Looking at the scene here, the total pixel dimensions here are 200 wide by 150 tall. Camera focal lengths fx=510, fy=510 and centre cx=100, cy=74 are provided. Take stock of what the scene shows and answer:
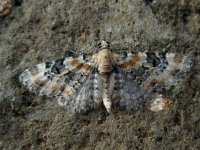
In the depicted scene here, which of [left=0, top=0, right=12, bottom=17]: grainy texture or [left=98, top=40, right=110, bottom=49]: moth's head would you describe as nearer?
[left=98, top=40, right=110, bottom=49]: moth's head

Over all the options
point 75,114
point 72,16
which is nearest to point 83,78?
point 75,114

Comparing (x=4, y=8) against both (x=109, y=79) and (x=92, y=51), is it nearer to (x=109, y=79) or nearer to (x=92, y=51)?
(x=92, y=51)

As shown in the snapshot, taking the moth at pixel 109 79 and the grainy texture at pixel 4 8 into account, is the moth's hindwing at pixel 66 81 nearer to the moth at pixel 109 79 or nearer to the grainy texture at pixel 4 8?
the moth at pixel 109 79

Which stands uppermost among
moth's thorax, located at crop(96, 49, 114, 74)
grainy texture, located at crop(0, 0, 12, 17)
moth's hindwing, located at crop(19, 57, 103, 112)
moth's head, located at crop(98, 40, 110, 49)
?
grainy texture, located at crop(0, 0, 12, 17)

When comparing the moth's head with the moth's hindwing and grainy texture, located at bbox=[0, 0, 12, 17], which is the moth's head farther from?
grainy texture, located at bbox=[0, 0, 12, 17]

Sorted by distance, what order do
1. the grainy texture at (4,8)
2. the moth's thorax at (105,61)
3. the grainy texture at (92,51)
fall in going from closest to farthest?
the grainy texture at (92,51), the moth's thorax at (105,61), the grainy texture at (4,8)

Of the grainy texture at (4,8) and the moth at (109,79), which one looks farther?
the grainy texture at (4,8)

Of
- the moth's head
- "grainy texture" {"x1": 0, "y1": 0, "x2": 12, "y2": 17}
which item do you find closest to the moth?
the moth's head

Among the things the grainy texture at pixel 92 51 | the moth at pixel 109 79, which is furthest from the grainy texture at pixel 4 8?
the moth at pixel 109 79

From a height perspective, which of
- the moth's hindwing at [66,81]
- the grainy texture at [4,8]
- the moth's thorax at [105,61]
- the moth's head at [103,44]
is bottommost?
the moth's hindwing at [66,81]
